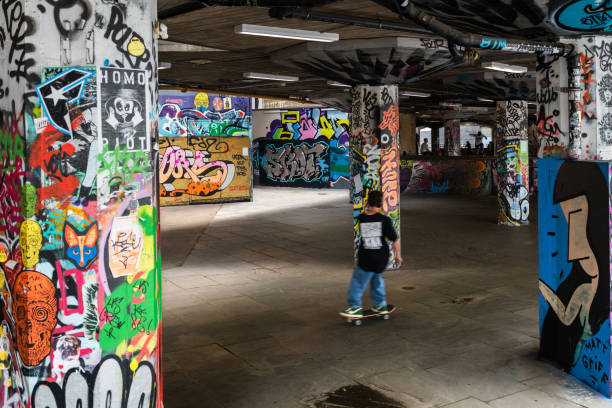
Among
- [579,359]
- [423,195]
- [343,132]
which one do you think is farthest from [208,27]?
[343,132]

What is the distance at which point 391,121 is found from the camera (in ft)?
45.7

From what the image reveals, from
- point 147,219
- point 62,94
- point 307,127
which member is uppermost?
point 307,127

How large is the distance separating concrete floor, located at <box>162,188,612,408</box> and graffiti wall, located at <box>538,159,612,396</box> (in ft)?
1.01

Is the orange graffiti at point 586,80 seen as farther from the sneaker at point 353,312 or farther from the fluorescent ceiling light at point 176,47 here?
the fluorescent ceiling light at point 176,47

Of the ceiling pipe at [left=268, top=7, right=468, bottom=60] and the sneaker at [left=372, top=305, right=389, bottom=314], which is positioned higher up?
the ceiling pipe at [left=268, top=7, right=468, bottom=60]

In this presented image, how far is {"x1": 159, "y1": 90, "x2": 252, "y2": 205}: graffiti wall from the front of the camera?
28.0 m

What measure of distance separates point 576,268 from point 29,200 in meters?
6.26

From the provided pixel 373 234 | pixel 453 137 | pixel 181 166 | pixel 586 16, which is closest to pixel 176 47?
pixel 373 234

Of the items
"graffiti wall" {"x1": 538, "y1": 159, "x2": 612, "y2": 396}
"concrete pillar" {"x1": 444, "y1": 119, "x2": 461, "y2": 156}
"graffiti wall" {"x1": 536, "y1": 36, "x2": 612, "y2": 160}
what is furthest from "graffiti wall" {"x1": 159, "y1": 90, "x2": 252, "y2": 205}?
"graffiti wall" {"x1": 538, "y1": 159, "x2": 612, "y2": 396}

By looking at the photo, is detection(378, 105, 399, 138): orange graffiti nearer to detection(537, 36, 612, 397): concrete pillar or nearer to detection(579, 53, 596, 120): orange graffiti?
detection(537, 36, 612, 397): concrete pillar

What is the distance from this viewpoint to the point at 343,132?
36656mm

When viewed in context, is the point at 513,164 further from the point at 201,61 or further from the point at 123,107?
the point at 123,107

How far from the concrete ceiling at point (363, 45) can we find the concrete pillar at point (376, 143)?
0.39 m

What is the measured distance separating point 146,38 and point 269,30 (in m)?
5.56
